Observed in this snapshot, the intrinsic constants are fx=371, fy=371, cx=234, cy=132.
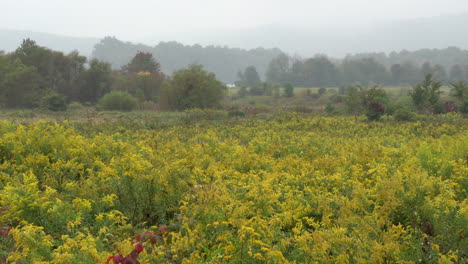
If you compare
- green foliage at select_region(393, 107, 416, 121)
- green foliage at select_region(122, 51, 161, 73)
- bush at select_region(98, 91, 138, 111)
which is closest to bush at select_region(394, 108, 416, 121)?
green foliage at select_region(393, 107, 416, 121)

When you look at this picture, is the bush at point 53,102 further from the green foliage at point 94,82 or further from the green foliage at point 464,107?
the green foliage at point 464,107

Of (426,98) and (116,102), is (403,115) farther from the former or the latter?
(116,102)

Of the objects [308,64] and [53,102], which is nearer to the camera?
[53,102]

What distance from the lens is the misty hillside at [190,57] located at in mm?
166375

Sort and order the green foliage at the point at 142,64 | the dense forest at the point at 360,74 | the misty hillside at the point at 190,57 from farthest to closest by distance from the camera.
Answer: the misty hillside at the point at 190,57 < the dense forest at the point at 360,74 < the green foliage at the point at 142,64

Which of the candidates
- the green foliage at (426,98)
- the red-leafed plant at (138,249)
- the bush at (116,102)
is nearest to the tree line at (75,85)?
the bush at (116,102)

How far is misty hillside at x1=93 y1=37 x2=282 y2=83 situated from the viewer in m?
166

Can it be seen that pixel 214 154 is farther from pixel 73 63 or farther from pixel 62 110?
pixel 73 63

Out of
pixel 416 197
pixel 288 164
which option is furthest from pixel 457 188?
pixel 288 164

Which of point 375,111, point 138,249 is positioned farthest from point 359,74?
point 138,249

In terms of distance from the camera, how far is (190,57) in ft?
556

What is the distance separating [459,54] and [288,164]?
17469 centimetres

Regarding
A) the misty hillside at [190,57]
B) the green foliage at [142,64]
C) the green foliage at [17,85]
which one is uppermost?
the misty hillside at [190,57]

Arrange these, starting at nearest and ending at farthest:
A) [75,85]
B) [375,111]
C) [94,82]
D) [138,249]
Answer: [138,249] < [375,111] < [75,85] < [94,82]
